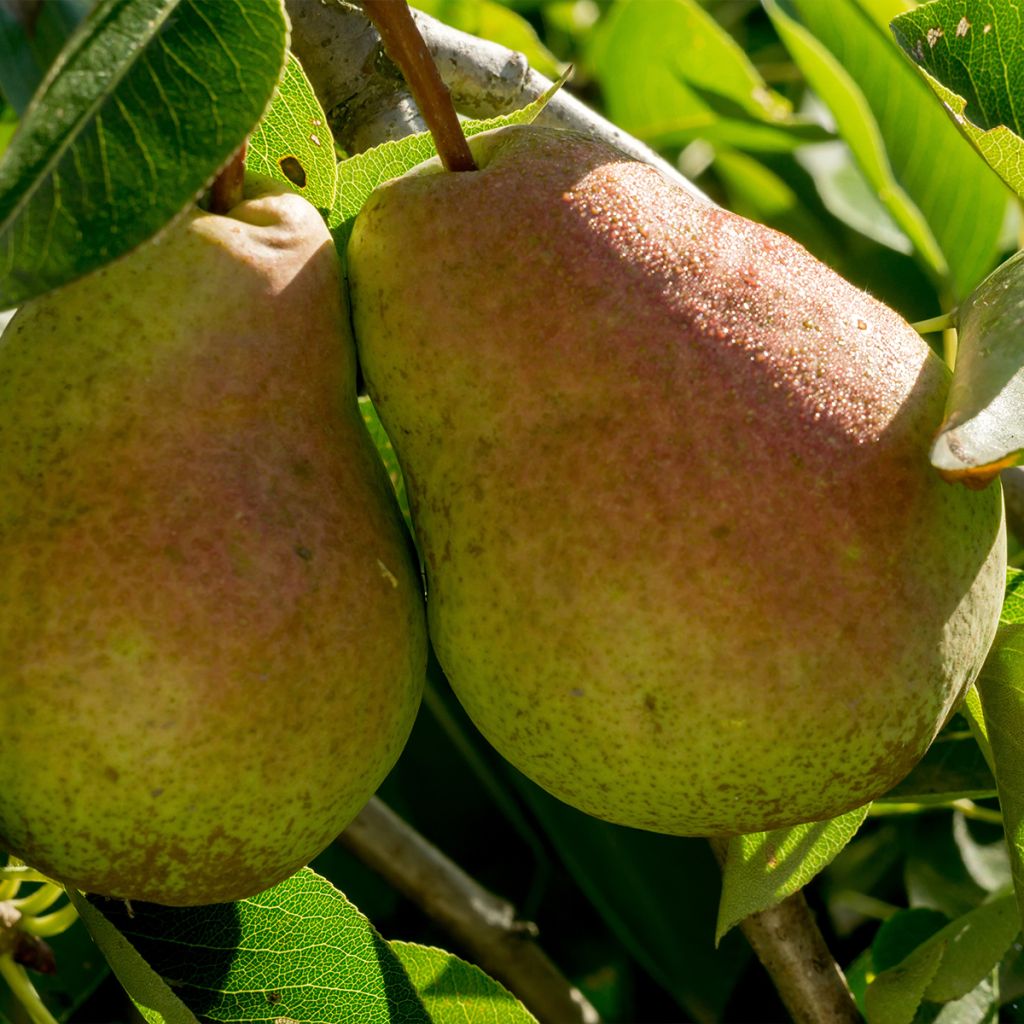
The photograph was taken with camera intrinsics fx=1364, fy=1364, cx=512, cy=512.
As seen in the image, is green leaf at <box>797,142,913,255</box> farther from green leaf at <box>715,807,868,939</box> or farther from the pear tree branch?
green leaf at <box>715,807,868,939</box>

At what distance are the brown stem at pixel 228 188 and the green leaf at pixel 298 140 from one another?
0.08 metres

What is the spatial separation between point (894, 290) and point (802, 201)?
8.1 inches

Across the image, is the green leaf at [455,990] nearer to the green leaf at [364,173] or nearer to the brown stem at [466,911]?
the brown stem at [466,911]

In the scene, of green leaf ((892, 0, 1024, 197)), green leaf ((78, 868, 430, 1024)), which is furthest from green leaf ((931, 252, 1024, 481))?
green leaf ((78, 868, 430, 1024))

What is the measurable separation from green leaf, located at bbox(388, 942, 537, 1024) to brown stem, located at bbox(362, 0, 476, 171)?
67 cm

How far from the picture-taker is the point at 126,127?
0.72 metres

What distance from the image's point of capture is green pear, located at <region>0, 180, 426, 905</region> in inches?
31.3

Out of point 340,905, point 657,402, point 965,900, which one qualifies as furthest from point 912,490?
point 965,900

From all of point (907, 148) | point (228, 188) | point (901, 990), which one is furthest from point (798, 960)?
point (907, 148)

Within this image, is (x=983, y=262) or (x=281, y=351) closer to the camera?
(x=281, y=351)

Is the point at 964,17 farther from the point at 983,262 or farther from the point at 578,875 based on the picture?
the point at 578,875

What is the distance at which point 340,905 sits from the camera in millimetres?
1083

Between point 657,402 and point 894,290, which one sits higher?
point 657,402

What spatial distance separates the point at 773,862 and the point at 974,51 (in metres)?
0.71
